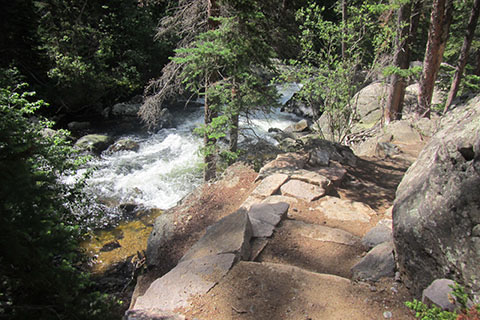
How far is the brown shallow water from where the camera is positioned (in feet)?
23.6

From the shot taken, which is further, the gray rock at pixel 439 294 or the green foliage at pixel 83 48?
the green foliage at pixel 83 48

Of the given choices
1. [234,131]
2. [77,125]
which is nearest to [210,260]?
[234,131]

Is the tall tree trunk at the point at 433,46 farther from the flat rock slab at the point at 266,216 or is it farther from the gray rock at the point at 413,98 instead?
the flat rock slab at the point at 266,216

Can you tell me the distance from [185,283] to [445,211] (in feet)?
8.75

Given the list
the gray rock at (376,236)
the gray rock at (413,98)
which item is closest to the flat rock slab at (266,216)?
the gray rock at (376,236)

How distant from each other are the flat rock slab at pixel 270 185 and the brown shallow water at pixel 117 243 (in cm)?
340

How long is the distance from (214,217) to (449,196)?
13.5ft

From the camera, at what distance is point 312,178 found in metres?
6.04

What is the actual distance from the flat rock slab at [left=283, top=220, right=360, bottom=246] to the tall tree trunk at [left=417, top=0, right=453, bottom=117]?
5991 millimetres

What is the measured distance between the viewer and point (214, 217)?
233 inches

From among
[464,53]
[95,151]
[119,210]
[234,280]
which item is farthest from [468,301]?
[95,151]

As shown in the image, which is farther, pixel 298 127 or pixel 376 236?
pixel 298 127

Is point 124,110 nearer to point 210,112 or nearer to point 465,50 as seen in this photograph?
Answer: point 210,112

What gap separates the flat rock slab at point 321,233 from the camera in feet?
14.4
